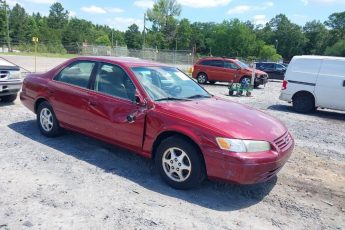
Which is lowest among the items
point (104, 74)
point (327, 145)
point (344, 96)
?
point (327, 145)

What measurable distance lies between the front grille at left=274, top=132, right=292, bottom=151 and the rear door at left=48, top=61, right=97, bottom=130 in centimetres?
288

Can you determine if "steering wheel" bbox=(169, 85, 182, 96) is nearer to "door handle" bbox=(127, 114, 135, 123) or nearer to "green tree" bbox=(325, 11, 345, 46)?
"door handle" bbox=(127, 114, 135, 123)

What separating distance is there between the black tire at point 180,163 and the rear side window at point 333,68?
862 centimetres

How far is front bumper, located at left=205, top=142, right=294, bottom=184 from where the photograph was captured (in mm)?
3947

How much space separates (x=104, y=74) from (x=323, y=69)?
8417 millimetres

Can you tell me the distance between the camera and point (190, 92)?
545cm

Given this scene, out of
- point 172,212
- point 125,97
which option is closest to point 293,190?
point 172,212

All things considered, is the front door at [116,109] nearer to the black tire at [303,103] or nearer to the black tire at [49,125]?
the black tire at [49,125]

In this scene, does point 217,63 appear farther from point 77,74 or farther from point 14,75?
point 77,74

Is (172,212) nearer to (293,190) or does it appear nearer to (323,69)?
(293,190)

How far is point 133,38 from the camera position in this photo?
107875mm

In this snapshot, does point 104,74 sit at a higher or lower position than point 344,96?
higher

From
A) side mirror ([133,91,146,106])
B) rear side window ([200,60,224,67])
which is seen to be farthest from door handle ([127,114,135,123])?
rear side window ([200,60,224,67])

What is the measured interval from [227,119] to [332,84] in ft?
26.7
